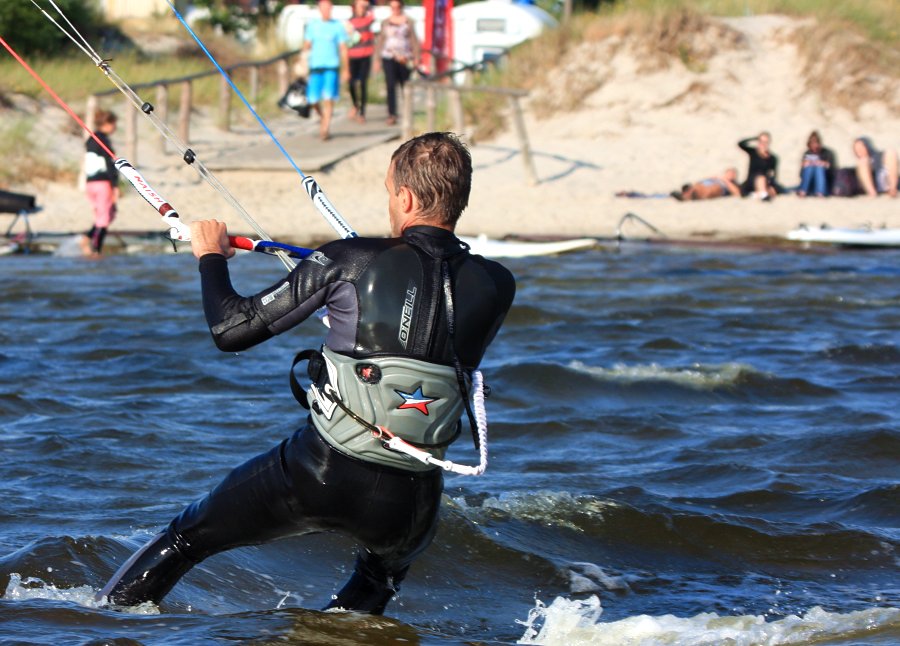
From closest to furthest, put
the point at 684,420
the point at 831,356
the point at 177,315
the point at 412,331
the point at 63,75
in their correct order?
the point at 412,331
the point at 684,420
the point at 831,356
the point at 177,315
the point at 63,75

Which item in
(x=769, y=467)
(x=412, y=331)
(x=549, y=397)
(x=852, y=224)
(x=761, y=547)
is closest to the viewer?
(x=412, y=331)

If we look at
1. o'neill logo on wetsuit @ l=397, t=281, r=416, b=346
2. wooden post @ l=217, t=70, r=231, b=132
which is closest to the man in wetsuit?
o'neill logo on wetsuit @ l=397, t=281, r=416, b=346

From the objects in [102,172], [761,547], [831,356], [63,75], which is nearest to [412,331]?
[761,547]

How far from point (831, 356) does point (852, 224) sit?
7.73m

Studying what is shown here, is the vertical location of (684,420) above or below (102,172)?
below

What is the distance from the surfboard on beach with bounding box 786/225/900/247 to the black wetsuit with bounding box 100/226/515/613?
13.1 m

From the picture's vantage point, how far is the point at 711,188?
1908cm

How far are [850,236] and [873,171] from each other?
307 centimetres

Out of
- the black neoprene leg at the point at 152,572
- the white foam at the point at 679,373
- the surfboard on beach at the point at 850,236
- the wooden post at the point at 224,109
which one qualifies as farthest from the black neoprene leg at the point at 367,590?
the wooden post at the point at 224,109

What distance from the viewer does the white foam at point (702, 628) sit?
454 centimetres

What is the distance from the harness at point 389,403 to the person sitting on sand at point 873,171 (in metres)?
16.0

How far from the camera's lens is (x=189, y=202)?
60.7 ft

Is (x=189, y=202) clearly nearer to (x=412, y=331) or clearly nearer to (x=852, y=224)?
(x=852, y=224)

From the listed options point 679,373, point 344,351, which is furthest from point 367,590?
point 679,373
